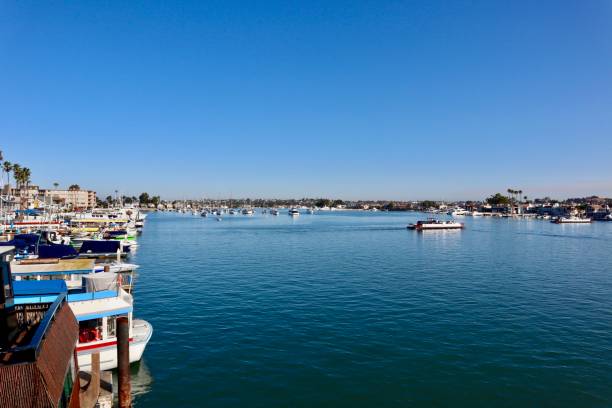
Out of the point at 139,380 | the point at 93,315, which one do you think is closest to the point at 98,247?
the point at 93,315

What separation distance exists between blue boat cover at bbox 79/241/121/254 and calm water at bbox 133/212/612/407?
30.7 feet

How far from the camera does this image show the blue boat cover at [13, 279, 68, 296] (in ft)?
73.3

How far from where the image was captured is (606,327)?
103ft

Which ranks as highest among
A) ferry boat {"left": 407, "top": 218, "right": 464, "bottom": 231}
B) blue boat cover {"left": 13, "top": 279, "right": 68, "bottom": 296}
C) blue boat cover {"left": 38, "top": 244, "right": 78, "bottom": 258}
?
blue boat cover {"left": 13, "top": 279, "right": 68, "bottom": 296}

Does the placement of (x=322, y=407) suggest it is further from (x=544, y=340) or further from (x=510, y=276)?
(x=510, y=276)

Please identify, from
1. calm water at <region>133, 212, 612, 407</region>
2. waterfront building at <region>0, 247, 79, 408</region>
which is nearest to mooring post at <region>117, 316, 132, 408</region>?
calm water at <region>133, 212, 612, 407</region>

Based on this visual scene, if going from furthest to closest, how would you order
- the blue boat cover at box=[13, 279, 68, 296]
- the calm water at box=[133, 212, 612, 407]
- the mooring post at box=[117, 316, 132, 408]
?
the blue boat cover at box=[13, 279, 68, 296]
the calm water at box=[133, 212, 612, 407]
the mooring post at box=[117, 316, 132, 408]

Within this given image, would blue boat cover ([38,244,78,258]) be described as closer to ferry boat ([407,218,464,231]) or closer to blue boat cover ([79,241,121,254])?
blue boat cover ([79,241,121,254])

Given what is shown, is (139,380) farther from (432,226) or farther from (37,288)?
(432,226)

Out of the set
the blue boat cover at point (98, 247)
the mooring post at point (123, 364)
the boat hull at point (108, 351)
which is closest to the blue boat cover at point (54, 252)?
the blue boat cover at point (98, 247)

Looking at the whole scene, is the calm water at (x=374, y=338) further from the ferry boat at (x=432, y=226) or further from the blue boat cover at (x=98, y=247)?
the ferry boat at (x=432, y=226)

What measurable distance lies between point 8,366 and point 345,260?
198ft

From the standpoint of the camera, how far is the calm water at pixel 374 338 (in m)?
20.9

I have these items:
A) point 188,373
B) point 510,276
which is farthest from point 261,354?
point 510,276
